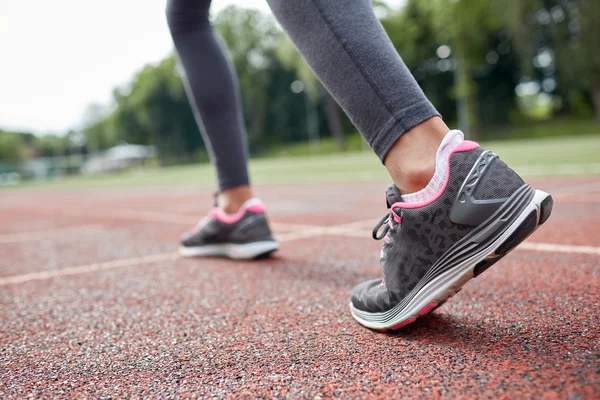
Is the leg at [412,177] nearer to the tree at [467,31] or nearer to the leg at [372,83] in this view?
the leg at [372,83]

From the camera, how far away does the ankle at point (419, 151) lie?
0.98 meters

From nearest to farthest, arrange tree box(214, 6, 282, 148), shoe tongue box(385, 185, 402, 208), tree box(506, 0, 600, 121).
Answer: shoe tongue box(385, 185, 402, 208)
tree box(506, 0, 600, 121)
tree box(214, 6, 282, 148)

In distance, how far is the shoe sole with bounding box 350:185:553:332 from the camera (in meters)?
0.92

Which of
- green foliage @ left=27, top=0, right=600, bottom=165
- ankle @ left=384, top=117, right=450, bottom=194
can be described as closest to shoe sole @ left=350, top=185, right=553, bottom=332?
ankle @ left=384, top=117, right=450, bottom=194

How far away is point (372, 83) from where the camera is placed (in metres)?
1.02

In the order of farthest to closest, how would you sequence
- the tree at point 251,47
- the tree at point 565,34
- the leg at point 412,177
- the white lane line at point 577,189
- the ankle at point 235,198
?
the tree at point 251,47 → the tree at point 565,34 → the white lane line at point 577,189 → the ankle at point 235,198 → the leg at point 412,177

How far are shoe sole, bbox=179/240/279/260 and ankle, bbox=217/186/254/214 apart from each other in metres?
0.14

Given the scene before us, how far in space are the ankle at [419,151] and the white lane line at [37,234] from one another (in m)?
2.79

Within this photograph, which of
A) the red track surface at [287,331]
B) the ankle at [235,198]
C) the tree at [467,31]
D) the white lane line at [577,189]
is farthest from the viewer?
the tree at [467,31]

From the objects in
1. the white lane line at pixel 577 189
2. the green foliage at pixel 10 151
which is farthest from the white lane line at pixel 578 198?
the green foliage at pixel 10 151

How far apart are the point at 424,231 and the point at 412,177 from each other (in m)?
0.11

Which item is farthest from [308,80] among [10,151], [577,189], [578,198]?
[10,151]

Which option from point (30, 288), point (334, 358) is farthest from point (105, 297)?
point (334, 358)

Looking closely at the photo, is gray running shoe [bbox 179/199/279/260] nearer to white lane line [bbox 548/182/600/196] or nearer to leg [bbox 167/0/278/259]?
leg [bbox 167/0/278/259]
